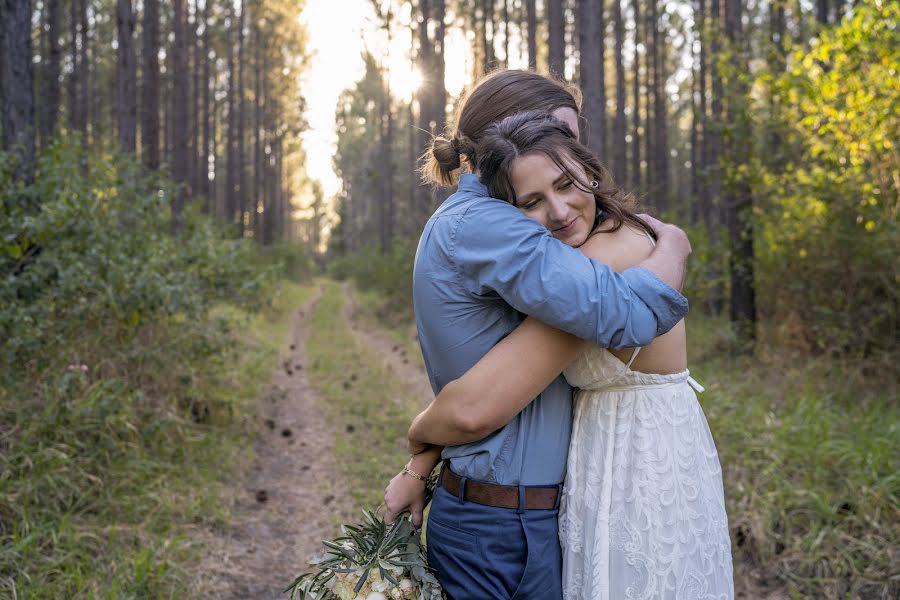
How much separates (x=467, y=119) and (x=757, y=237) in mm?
7961

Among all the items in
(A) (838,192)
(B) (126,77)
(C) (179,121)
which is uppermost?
(B) (126,77)

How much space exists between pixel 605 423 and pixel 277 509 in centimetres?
415

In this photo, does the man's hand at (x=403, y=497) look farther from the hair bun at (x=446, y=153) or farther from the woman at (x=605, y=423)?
the hair bun at (x=446, y=153)

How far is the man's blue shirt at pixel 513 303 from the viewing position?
1687 mm

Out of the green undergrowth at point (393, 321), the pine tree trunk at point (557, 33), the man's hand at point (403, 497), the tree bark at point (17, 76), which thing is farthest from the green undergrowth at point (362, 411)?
the pine tree trunk at point (557, 33)

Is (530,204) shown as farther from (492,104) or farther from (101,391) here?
(101,391)

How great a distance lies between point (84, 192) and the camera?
561cm

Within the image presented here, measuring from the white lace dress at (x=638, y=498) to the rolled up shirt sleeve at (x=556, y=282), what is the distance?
0.58 feet

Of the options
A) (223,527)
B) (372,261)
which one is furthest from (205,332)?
(372,261)

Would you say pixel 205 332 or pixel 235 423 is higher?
pixel 205 332

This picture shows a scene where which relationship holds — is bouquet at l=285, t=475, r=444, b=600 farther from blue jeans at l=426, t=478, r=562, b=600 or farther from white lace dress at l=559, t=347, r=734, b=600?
white lace dress at l=559, t=347, r=734, b=600

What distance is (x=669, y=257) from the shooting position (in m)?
1.90

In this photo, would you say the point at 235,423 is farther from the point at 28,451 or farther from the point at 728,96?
the point at 728,96

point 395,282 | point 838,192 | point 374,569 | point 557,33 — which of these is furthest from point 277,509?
point 395,282
